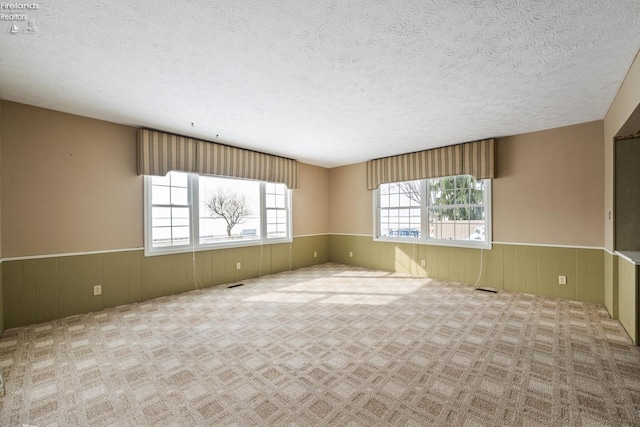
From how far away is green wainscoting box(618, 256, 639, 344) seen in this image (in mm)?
2646

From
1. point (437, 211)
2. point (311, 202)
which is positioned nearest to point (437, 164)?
point (437, 211)

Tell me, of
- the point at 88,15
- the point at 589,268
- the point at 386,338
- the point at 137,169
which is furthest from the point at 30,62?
the point at 589,268

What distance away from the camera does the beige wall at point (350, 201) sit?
646 cm

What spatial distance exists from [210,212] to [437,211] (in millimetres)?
4479

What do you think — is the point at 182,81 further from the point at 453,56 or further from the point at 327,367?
the point at 327,367

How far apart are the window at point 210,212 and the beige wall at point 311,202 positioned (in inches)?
11.1

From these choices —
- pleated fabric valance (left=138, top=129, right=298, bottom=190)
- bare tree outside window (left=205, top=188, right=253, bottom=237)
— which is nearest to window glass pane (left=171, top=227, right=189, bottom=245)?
bare tree outside window (left=205, top=188, right=253, bottom=237)

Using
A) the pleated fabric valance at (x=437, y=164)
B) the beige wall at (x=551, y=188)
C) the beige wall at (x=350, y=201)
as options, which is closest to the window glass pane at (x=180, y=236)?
the beige wall at (x=350, y=201)

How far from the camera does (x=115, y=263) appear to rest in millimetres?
3781

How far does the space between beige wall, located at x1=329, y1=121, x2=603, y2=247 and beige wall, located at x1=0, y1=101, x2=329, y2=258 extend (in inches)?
234

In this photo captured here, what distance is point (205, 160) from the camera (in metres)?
4.66

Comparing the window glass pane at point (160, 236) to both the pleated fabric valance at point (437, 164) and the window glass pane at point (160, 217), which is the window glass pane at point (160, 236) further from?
the pleated fabric valance at point (437, 164)

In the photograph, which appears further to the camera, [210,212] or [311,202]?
[311,202]

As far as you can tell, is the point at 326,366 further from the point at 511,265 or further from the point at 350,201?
the point at 350,201
